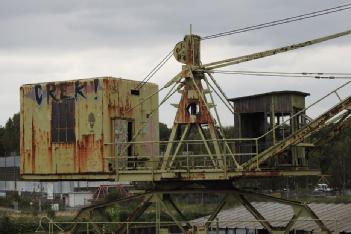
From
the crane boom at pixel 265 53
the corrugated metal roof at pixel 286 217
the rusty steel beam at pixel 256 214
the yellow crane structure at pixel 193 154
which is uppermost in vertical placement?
the crane boom at pixel 265 53

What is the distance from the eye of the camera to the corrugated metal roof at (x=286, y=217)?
27734 millimetres

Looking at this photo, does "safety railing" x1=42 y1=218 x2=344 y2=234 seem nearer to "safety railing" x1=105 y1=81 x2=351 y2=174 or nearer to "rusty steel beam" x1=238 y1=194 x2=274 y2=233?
A: "rusty steel beam" x1=238 y1=194 x2=274 y2=233

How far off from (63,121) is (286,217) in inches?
510

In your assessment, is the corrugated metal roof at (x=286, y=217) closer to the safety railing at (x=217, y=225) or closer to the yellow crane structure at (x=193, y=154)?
the safety railing at (x=217, y=225)

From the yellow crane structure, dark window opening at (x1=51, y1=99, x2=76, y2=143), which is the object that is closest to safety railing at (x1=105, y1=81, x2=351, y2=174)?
the yellow crane structure

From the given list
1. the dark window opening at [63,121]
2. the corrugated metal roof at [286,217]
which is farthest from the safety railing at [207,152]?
the corrugated metal roof at [286,217]

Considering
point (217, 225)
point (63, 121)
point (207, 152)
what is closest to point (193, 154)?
point (207, 152)

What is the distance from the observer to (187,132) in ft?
76.3

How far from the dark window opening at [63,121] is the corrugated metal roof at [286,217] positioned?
7424mm

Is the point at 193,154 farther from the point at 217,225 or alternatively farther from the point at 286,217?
the point at 286,217

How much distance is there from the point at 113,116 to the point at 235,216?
12.5 meters

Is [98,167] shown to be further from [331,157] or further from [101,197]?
[331,157]

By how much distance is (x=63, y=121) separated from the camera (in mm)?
24703

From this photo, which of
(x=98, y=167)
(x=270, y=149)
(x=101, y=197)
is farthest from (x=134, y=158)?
(x=101, y=197)
